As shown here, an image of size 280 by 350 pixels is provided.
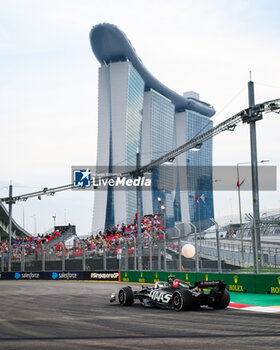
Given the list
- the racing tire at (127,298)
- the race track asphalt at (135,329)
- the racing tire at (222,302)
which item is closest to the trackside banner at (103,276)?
the racing tire at (127,298)

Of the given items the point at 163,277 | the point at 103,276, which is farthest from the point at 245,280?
the point at 103,276

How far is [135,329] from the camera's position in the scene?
9.97m

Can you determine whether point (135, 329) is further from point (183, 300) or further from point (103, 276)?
point (103, 276)

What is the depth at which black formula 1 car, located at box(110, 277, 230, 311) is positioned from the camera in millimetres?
13281

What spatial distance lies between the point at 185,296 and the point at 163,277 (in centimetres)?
1436

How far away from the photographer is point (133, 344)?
8117 mm

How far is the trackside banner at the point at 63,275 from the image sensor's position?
116 feet

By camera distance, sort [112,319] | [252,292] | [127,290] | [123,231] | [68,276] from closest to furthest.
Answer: [112,319] < [127,290] < [252,292] < [68,276] < [123,231]

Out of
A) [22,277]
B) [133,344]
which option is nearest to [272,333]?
[133,344]

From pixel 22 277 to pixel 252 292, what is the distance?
26545 millimetres

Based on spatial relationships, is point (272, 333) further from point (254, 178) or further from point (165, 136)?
point (165, 136)

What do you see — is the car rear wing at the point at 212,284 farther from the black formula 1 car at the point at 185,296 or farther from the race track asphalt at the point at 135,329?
the race track asphalt at the point at 135,329

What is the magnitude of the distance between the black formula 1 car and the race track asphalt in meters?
0.25

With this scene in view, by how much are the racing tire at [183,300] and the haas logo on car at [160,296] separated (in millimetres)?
368
